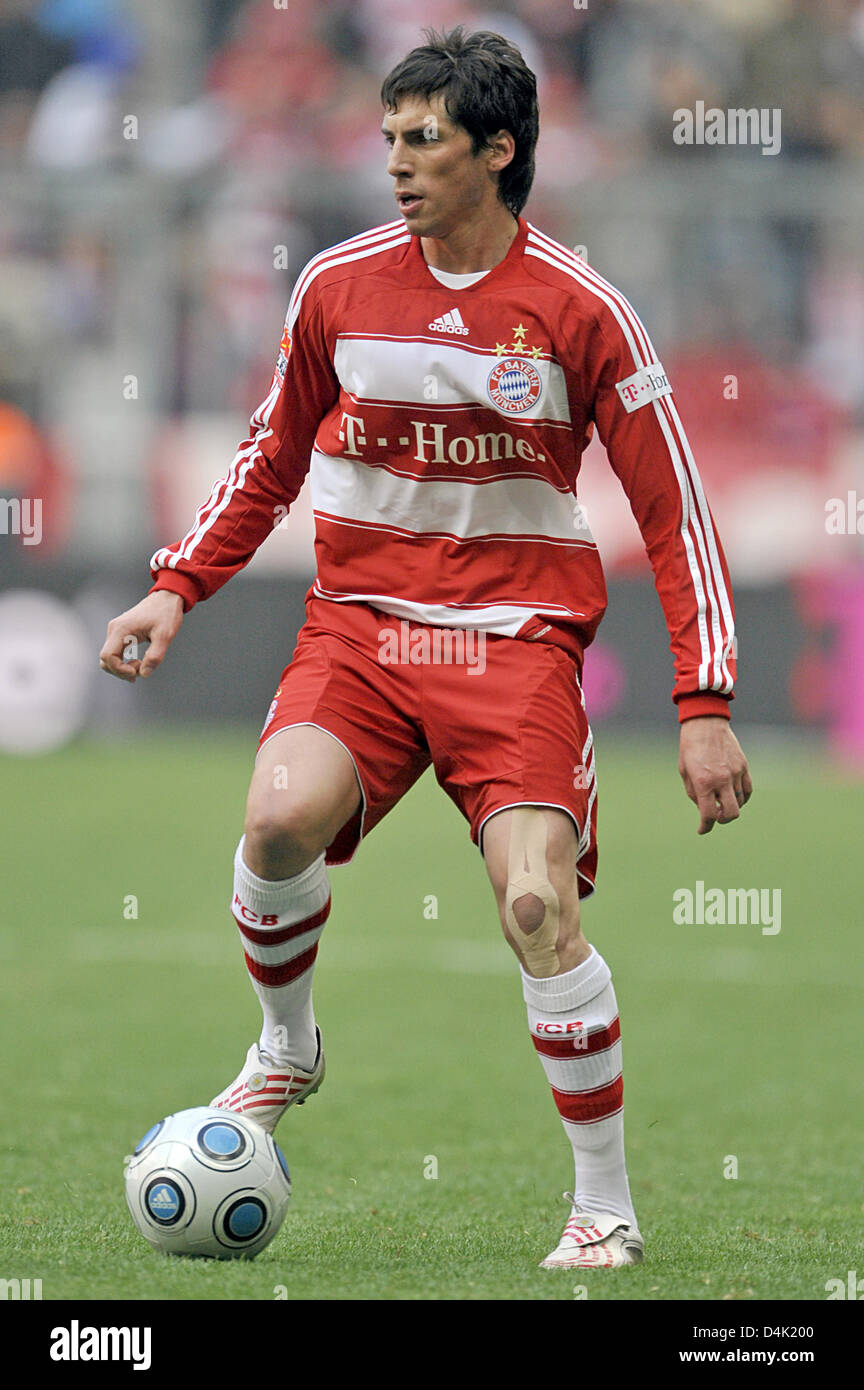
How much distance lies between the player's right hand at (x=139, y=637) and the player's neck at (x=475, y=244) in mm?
880

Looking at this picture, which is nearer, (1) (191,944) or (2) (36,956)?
(2) (36,956)

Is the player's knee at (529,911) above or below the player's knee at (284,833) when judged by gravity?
below

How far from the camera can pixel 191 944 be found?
328 inches

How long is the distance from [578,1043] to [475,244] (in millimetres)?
1567

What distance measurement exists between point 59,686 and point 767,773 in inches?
195

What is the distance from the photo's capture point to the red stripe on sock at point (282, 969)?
4230 millimetres

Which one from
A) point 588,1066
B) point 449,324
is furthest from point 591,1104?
point 449,324

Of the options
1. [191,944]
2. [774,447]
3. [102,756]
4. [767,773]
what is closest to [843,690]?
[767,773]

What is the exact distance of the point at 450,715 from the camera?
399 centimetres

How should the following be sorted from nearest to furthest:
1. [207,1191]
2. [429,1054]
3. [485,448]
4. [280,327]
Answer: [207,1191]
[485,448]
[429,1054]
[280,327]

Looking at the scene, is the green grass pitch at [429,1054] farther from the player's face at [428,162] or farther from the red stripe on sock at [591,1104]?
the player's face at [428,162]

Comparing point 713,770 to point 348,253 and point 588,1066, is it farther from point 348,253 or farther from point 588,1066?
point 348,253

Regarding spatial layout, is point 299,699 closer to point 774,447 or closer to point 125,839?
point 125,839

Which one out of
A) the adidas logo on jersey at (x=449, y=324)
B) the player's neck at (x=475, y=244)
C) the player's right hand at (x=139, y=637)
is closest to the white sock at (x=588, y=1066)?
the player's right hand at (x=139, y=637)
